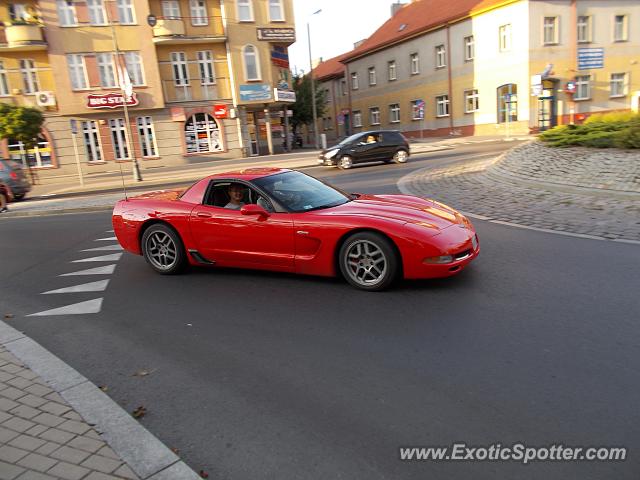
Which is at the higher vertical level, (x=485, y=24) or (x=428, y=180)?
(x=485, y=24)

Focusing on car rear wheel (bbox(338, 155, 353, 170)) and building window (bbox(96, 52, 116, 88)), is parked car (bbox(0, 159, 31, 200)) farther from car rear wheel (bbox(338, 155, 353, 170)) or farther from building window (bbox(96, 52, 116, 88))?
building window (bbox(96, 52, 116, 88))

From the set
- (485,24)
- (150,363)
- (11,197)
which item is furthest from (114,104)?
(150,363)

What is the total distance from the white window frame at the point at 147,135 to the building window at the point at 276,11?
10.7 meters

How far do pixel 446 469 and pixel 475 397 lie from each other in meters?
0.74

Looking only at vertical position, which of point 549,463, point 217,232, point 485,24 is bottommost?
point 549,463

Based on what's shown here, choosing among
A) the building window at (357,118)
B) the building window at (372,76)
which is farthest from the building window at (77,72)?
the building window at (357,118)

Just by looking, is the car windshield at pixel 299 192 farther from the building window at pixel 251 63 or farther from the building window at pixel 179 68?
the building window at pixel 179 68

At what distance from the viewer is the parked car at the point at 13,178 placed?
1928 cm

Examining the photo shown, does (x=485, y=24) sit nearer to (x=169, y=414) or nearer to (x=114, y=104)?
(x=114, y=104)

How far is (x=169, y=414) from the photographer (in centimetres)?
339

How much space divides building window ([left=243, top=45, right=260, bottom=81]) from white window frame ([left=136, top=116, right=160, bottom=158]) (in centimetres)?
718

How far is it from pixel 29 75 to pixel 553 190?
32.3m

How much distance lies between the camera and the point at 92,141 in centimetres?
3256

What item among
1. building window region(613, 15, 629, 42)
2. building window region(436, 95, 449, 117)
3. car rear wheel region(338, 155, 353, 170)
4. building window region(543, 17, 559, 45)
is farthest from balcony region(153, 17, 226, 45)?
building window region(613, 15, 629, 42)
